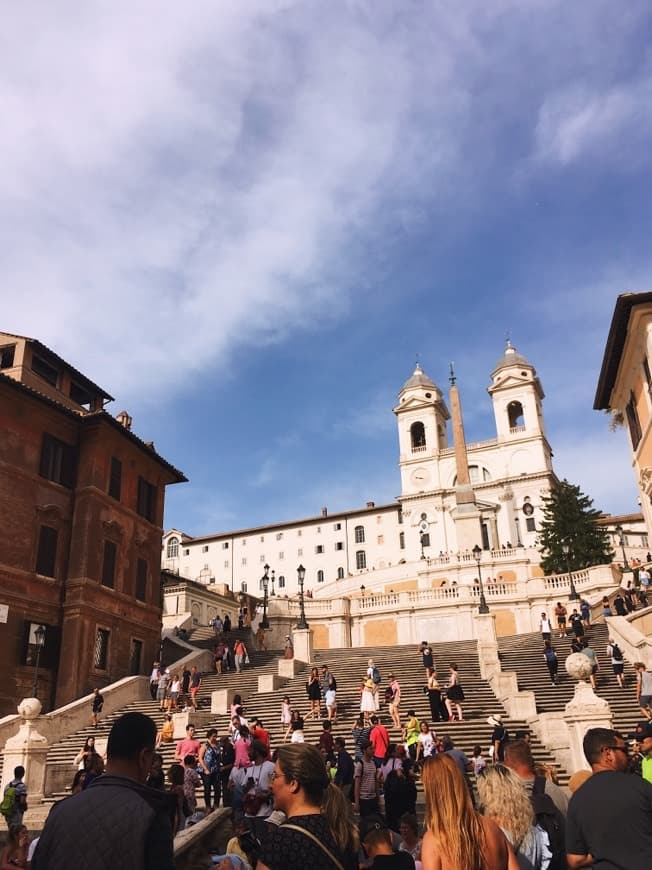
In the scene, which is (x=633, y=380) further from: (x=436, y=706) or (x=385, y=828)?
(x=385, y=828)

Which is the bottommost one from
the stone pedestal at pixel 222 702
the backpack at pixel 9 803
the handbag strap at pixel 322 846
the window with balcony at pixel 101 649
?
the backpack at pixel 9 803

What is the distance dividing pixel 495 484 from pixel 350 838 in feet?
274

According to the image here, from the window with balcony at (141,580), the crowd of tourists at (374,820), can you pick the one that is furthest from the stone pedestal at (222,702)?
the crowd of tourists at (374,820)

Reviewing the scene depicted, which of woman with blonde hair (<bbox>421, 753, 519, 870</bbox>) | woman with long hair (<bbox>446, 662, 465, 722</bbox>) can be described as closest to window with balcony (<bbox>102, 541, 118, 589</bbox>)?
woman with long hair (<bbox>446, 662, 465, 722</bbox>)

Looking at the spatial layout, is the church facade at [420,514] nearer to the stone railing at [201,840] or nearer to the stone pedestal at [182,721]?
the stone pedestal at [182,721]

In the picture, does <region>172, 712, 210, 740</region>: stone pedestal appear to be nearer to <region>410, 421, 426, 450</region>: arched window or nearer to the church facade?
the church facade

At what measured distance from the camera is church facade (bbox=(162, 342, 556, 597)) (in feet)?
273

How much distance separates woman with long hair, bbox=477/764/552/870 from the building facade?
22.1 meters

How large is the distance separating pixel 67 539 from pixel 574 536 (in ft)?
138

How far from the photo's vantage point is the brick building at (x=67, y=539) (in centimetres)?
2716

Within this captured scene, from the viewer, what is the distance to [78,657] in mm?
27953

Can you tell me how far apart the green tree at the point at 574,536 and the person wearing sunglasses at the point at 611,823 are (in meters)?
52.4

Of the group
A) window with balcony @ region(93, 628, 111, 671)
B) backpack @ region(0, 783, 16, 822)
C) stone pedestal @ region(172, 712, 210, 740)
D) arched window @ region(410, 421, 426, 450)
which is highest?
arched window @ region(410, 421, 426, 450)

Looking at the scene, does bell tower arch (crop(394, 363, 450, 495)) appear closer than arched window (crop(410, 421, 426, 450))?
Yes
